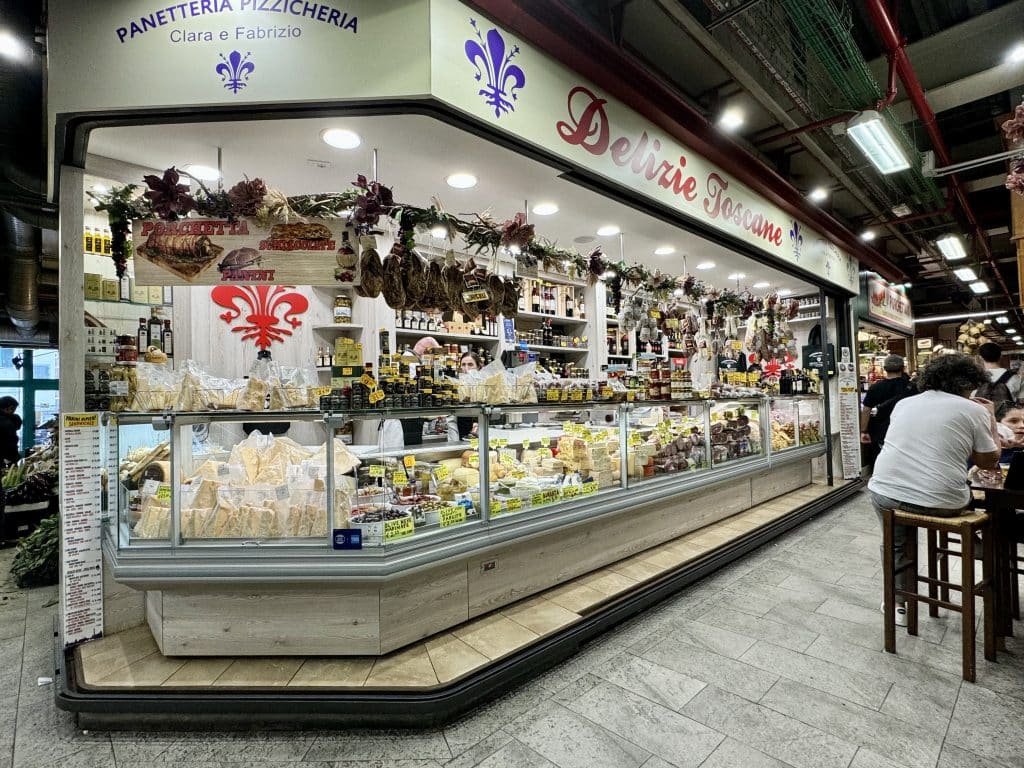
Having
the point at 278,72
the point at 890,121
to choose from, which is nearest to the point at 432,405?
the point at 278,72

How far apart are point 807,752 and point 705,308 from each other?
4.66m

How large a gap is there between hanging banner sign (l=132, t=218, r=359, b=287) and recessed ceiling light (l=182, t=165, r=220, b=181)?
68 cm

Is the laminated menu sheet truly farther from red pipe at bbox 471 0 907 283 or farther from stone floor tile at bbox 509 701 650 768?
red pipe at bbox 471 0 907 283

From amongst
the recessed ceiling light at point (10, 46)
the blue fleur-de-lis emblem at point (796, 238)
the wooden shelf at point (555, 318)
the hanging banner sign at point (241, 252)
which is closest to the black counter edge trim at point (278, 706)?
the hanging banner sign at point (241, 252)

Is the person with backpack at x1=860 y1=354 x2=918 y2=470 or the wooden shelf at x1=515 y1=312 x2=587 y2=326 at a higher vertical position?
the wooden shelf at x1=515 y1=312 x2=587 y2=326

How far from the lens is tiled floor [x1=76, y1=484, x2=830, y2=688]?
228 cm

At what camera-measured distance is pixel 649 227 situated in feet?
14.6

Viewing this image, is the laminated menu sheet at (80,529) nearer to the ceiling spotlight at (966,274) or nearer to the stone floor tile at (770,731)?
the stone floor tile at (770,731)

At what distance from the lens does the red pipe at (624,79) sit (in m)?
2.64

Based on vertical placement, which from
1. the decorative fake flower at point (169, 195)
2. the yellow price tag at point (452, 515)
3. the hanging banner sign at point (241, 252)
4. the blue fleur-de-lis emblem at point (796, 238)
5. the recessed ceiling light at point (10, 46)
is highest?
the recessed ceiling light at point (10, 46)

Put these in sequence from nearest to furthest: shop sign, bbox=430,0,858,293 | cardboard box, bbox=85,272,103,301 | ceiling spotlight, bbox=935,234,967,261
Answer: shop sign, bbox=430,0,858,293 → cardboard box, bbox=85,272,103,301 → ceiling spotlight, bbox=935,234,967,261

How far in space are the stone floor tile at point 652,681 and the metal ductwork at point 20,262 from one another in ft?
22.0

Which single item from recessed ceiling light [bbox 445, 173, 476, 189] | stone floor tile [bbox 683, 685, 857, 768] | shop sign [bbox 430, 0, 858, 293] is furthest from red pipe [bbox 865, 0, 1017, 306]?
stone floor tile [bbox 683, 685, 857, 768]

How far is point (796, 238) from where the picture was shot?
19.5 feet
